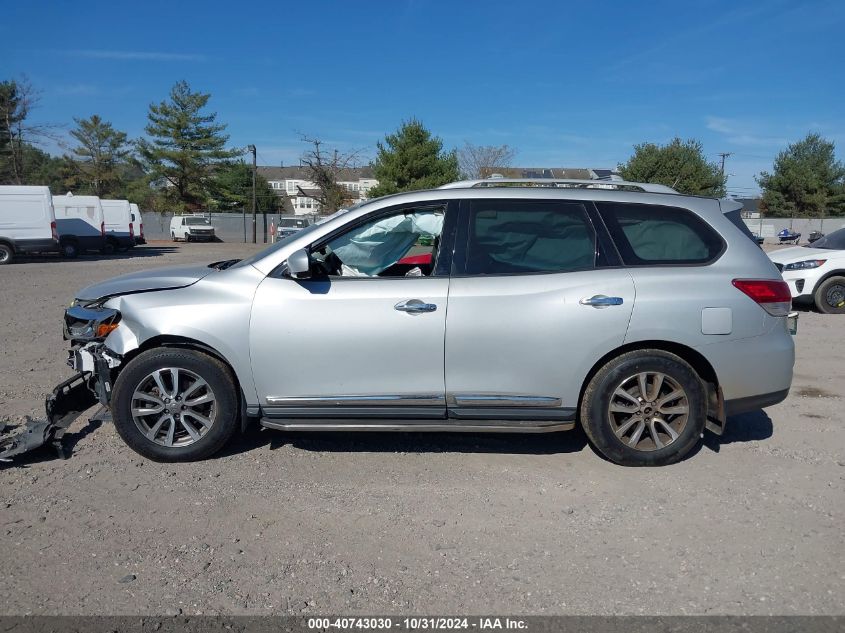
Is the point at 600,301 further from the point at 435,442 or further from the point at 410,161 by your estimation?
the point at 410,161

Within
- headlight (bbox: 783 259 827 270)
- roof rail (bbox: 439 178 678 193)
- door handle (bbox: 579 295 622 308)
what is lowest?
door handle (bbox: 579 295 622 308)

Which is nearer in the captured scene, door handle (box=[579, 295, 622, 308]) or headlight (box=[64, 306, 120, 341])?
door handle (box=[579, 295, 622, 308])

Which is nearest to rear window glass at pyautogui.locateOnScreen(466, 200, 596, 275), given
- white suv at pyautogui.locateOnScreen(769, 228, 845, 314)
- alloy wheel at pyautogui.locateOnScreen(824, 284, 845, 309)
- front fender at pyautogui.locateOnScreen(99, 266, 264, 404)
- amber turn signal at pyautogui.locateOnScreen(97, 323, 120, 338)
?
front fender at pyautogui.locateOnScreen(99, 266, 264, 404)

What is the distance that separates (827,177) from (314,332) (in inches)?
2602

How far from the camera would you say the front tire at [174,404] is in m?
4.27

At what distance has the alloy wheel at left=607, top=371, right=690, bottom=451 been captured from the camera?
4.27 meters

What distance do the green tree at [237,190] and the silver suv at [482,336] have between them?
54248mm

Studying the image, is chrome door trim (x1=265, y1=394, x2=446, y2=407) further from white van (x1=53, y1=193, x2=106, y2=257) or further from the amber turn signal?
white van (x1=53, y1=193, x2=106, y2=257)

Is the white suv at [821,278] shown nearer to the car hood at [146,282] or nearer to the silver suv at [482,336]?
the silver suv at [482,336]

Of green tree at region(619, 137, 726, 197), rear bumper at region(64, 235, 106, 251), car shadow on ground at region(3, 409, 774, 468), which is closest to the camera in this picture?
car shadow on ground at region(3, 409, 774, 468)

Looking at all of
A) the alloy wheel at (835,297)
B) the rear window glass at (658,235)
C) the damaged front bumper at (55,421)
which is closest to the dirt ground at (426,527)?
the damaged front bumper at (55,421)

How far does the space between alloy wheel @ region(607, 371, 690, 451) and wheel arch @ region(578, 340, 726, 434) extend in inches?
6.9

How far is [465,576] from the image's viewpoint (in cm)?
314

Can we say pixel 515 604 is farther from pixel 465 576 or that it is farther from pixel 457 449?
pixel 457 449
